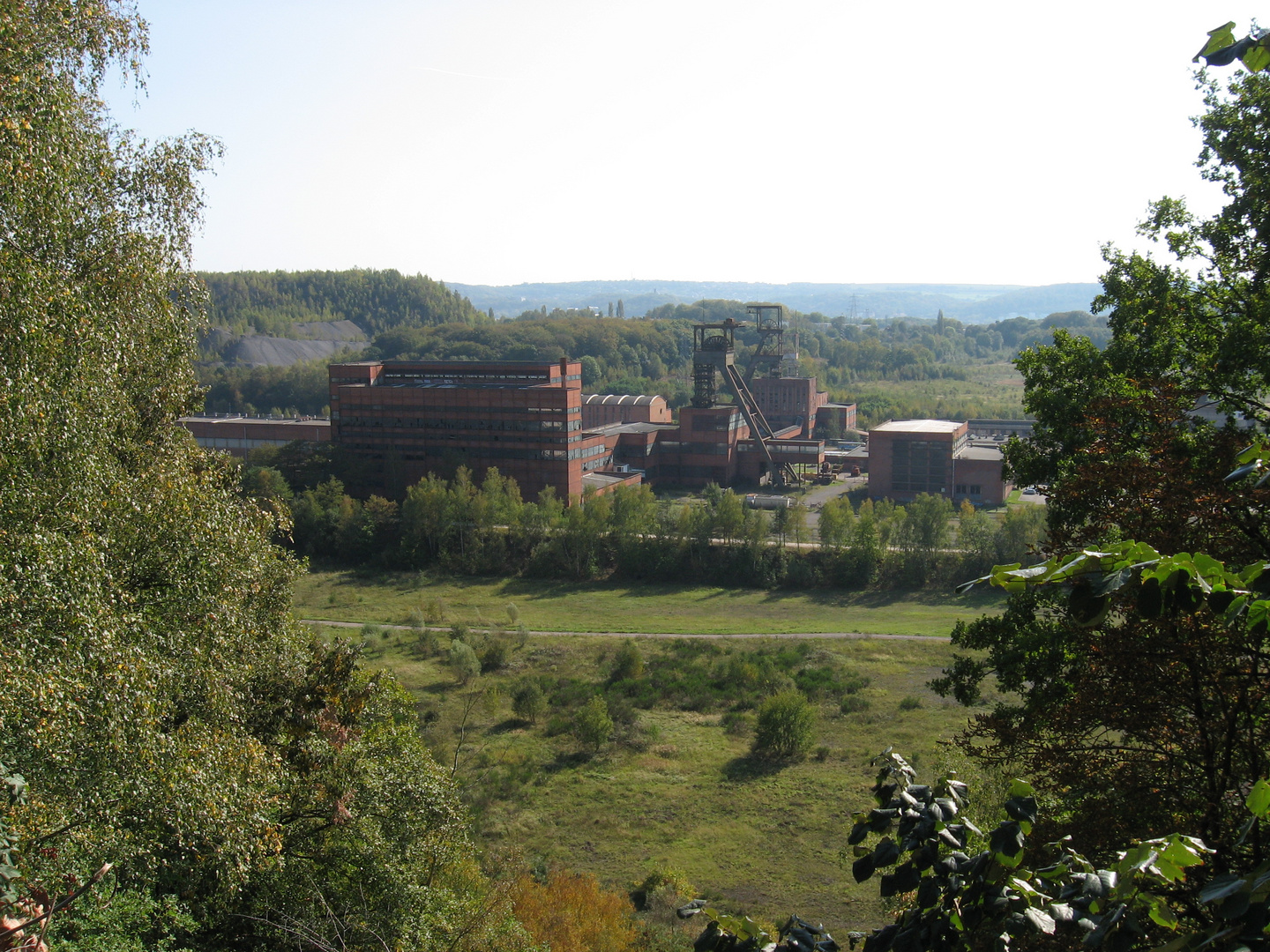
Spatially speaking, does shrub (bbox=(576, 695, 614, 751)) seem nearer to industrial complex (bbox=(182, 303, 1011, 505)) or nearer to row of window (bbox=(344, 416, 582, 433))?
industrial complex (bbox=(182, 303, 1011, 505))

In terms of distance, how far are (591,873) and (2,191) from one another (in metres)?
13.2

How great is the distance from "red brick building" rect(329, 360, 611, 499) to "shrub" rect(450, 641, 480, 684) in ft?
54.9

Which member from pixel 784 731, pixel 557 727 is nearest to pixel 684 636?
pixel 557 727

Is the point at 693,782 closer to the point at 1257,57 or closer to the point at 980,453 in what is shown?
the point at 1257,57

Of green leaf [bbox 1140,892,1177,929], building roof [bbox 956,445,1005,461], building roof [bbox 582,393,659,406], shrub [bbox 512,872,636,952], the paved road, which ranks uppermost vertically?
green leaf [bbox 1140,892,1177,929]

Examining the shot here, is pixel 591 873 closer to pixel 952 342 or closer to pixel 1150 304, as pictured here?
pixel 1150 304

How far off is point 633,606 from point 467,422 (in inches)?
586

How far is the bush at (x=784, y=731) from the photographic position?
2103 cm

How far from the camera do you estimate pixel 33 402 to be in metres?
6.19

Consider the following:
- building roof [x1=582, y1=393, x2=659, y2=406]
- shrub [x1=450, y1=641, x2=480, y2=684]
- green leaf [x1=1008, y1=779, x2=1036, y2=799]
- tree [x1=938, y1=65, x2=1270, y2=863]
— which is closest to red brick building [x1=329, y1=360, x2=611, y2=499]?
building roof [x1=582, y1=393, x2=659, y2=406]

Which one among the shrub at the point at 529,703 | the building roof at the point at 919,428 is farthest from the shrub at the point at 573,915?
the building roof at the point at 919,428

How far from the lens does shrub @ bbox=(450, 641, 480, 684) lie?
2591 centimetres

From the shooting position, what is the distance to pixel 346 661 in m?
10.9

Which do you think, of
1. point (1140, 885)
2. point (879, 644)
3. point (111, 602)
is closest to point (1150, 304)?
point (1140, 885)
